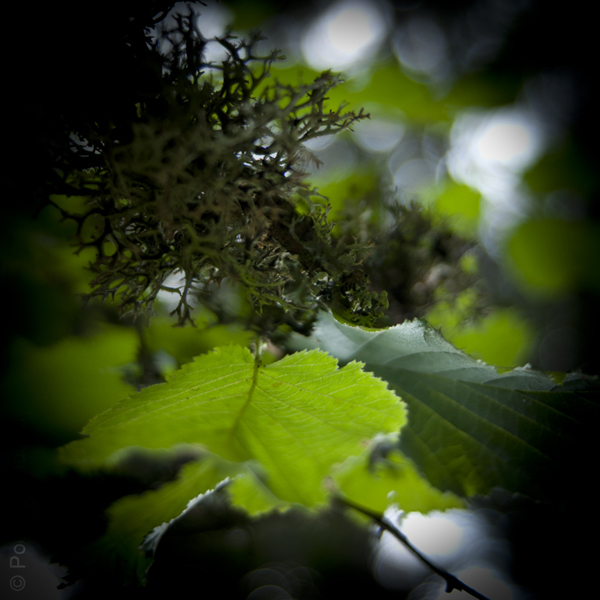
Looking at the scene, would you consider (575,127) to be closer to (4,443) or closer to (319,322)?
(319,322)

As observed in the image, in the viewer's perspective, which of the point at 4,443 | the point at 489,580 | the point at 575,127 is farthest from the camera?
the point at 489,580

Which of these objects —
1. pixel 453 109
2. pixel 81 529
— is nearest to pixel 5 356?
pixel 81 529

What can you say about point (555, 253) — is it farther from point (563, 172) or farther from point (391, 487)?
point (391, 487)

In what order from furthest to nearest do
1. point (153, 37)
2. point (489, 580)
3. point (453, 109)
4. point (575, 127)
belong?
point (489, 580), point (575, 127), point (453, 109), point (153, 37)

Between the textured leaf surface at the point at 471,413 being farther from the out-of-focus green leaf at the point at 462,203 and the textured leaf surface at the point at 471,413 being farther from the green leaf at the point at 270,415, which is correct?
the out-of-focus green leaf at the point at 462,203

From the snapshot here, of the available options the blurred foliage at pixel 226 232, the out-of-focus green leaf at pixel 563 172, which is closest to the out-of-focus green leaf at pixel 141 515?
the blurred foliage at pixel 226 232

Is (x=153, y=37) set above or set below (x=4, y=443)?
above

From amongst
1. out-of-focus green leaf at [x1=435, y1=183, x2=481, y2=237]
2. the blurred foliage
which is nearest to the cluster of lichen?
the blurred foliage
